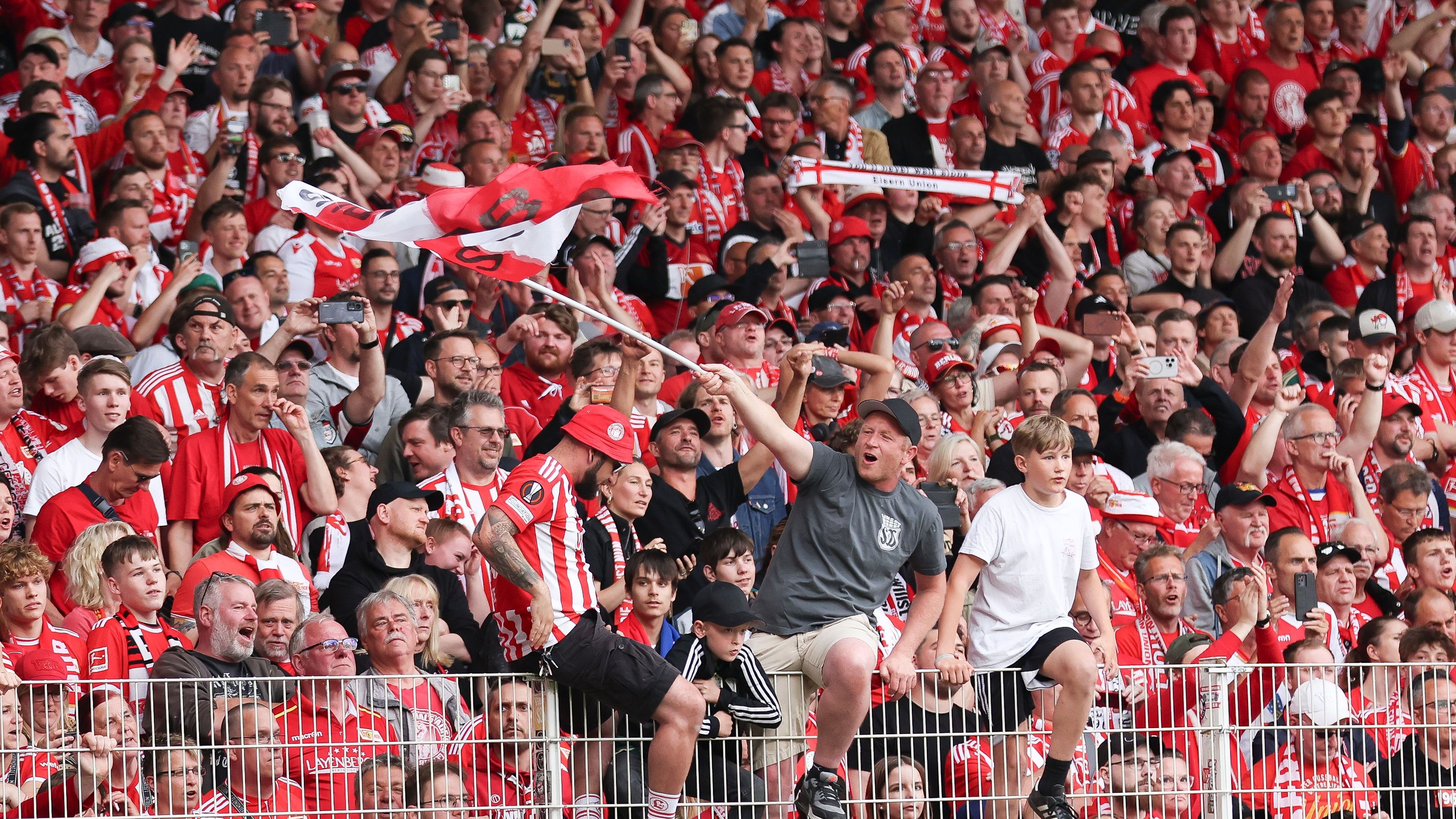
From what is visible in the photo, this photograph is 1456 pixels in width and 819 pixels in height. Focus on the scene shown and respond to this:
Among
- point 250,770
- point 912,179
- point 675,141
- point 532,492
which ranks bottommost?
point 250,770

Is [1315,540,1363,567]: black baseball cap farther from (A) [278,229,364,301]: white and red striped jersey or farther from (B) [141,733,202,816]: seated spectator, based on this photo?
(B) [141,733,202,816]: seated spectator

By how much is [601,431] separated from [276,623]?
1.39 meters

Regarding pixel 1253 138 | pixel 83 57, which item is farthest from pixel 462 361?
pixel 1253 138

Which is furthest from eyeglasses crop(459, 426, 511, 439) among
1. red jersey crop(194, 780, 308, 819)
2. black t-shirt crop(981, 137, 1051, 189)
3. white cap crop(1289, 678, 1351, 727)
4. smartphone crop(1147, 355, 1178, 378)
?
black t-shirt crop(981, 137, 1051, 189)

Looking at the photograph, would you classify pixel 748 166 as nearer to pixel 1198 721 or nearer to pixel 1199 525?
pixel 1199 525

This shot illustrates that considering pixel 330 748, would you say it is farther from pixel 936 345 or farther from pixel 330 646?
pixel 936 345

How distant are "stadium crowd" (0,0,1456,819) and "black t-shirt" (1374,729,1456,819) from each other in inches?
1.6

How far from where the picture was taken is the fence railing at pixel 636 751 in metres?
6.91

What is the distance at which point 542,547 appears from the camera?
7840mm

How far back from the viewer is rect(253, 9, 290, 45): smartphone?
13.3 metres

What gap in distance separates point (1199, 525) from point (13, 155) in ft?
22.2

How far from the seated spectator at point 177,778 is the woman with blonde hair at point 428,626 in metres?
1.21

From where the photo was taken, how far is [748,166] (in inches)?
551

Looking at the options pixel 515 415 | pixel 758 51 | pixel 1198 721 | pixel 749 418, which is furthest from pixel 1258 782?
pixel 758 51
